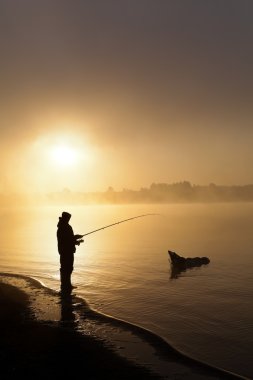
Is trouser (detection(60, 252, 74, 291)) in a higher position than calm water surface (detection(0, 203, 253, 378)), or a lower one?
higher

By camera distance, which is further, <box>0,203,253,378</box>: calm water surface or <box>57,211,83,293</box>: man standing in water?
<box>57,211,83,293</box>: man standing in water

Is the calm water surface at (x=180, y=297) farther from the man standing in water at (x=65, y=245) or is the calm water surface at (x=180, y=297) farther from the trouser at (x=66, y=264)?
the man standing in water at (x=65, y=245)

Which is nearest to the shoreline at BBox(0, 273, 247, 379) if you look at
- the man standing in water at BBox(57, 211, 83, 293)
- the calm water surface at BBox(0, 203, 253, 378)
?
the calm water surface at BBox(0, 203, 253, 378)

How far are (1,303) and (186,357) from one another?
8.69 meters

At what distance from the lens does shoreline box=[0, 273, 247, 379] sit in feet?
33.0

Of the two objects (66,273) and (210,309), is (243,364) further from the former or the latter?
(66,273)

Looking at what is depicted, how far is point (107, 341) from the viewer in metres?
12.1

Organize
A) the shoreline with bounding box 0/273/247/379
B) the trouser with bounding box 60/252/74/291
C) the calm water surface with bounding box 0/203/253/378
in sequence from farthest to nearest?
1. the trouser with bounding box 60/252/74/291
2. the calm water surface with bounding box 0/203/253/378
3. the shoreline with bounding box 0/273/247/379

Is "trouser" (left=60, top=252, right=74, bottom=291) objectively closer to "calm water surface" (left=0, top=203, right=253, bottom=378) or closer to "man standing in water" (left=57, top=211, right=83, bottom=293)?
"man standing in water" (left=57, top=211, right=83, bottom=293)

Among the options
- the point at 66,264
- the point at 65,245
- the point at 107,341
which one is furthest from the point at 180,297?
the point at 107,341

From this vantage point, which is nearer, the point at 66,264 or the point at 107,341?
the point at 107,341

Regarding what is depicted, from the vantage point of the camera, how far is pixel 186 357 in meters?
11.4

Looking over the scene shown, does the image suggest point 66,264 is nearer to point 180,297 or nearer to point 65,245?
point 65,245

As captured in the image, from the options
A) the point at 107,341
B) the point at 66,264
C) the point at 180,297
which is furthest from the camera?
the point at 180,297
